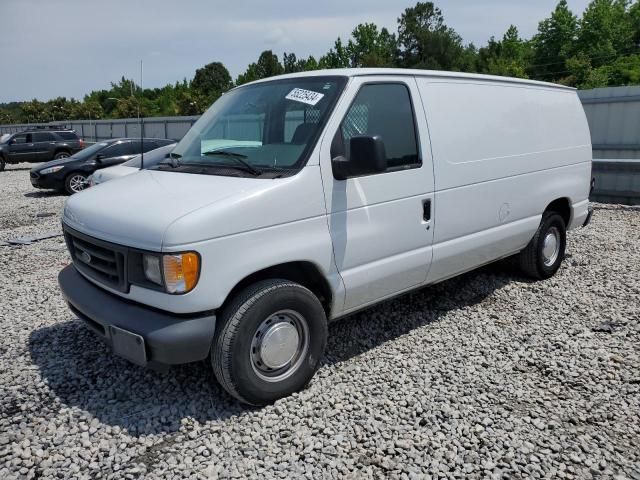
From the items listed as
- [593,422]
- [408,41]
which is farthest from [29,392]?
[408,41]

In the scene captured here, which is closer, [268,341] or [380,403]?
[268,341]

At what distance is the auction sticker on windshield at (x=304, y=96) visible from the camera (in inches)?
141

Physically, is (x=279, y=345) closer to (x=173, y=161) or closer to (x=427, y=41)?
(x=173, y=161)

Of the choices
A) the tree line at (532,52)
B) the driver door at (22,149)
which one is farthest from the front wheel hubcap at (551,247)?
the tree line at (532,52)

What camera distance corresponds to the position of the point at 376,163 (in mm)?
3246

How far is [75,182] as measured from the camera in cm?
1341

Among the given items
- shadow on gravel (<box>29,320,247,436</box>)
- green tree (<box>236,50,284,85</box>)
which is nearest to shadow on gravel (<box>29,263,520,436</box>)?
shadow on gravel (<box>29,320,247,436</box>)

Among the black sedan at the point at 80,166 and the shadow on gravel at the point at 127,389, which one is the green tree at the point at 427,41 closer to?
the black sedan at the point at 80,166

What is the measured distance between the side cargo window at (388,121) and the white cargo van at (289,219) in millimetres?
11

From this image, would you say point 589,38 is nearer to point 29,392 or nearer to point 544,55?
point 544,55

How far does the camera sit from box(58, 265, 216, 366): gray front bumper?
2.84 m

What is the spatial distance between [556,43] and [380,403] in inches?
2821

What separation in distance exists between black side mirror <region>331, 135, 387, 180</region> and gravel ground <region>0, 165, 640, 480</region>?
4.97 feet

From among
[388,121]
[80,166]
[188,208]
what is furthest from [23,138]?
[188,208]
